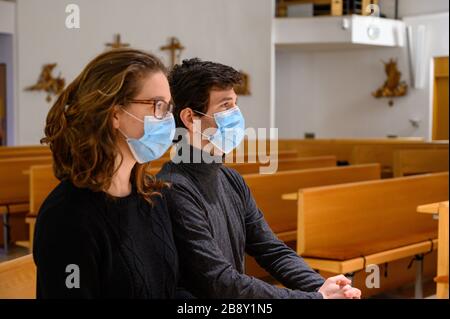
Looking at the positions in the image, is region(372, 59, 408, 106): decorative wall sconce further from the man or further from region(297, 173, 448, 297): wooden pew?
the man

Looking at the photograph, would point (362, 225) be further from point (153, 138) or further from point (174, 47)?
point (153, 138)

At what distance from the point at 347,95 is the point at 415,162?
17.8 feet

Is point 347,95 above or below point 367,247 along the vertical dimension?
above

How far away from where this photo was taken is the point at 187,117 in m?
1.39

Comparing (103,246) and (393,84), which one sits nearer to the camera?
(103,246)

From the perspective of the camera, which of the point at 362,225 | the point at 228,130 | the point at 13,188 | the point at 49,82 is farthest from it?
the point at 362,225

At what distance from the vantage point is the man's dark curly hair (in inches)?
54.7

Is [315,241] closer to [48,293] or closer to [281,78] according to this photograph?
[48,293]

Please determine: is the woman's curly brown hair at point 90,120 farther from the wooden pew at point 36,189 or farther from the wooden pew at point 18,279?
the wooden pew at point 36,189

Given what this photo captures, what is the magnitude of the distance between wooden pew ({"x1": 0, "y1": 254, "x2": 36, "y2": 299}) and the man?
0.31 m

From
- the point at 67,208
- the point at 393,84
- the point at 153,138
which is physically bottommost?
the point at 67,208

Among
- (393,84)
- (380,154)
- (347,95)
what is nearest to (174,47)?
(380,154)

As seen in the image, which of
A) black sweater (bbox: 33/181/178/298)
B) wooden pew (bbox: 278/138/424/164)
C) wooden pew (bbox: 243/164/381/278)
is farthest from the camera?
wooden pew (bbox: 278/138/424/164)

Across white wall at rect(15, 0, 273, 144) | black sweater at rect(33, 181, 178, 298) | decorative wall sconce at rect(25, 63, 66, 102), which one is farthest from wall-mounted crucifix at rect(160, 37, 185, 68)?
black sweater at rect(33, 181, 178, 298)
